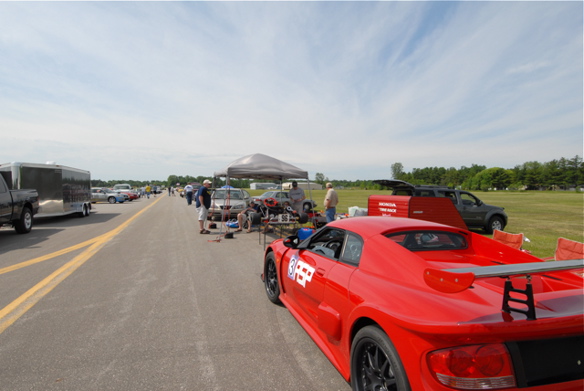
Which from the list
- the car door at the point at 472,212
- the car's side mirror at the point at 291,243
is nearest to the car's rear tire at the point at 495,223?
the car door at the point at 472,212

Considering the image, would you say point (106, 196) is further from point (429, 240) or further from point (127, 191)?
point (429, 240)

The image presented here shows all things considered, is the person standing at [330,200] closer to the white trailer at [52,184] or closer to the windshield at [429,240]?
the windshield at [429,240]

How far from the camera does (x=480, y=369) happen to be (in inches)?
61.6

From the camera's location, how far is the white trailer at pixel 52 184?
40.2ft

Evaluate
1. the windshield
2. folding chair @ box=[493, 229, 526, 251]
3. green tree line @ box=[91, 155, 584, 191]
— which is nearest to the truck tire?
the windshield

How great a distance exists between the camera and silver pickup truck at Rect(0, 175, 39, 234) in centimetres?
944

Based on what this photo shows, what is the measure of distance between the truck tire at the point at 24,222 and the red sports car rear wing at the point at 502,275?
1290 centimetres

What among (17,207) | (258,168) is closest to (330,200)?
(258,168)

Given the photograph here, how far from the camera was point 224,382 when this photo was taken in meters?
2.58

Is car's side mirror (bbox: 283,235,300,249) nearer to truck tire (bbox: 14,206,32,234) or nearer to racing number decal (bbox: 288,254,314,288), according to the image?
racing number decal (bbox: 288,254,314,288)

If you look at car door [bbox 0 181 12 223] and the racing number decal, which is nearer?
the racing number decal

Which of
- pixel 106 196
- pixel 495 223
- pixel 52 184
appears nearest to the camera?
pixel 495 223

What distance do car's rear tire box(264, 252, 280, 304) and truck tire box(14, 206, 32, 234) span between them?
10.2 metres

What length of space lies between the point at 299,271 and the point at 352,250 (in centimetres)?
86
